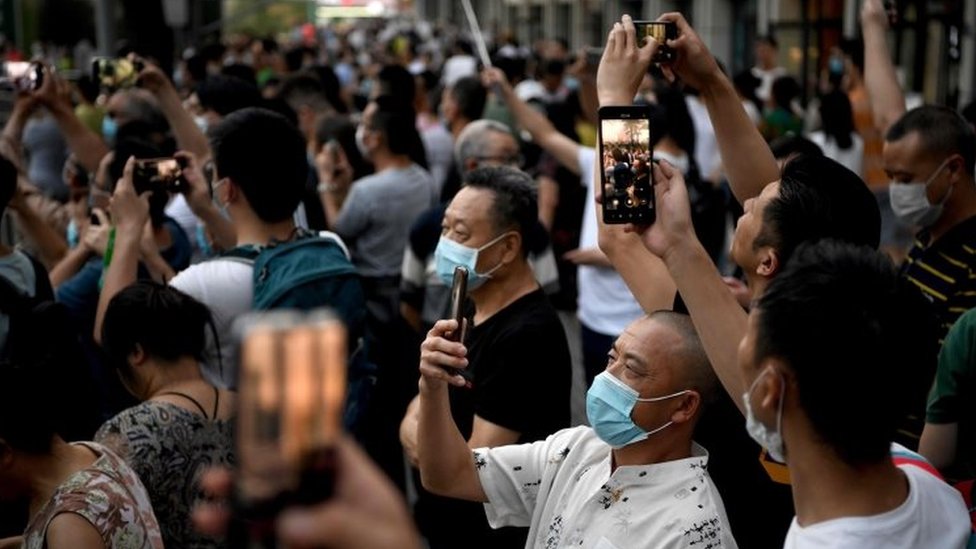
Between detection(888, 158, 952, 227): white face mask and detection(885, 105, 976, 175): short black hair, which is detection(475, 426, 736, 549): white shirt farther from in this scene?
detection(885, 105, 976, 175): short black hair

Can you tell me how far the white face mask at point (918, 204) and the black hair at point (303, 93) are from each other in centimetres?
511

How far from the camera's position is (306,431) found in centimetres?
96

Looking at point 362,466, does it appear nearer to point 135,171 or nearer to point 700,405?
point 700,405

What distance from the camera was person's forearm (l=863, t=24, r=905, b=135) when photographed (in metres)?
5.31

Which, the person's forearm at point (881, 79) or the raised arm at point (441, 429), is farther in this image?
the person's forearm at point (881, 79)

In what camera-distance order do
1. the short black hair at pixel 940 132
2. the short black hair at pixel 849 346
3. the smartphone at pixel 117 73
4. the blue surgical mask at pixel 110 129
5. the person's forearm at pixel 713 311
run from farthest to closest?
the blue surgical mask at pixel 110 129 → the smartphone at pixel 117 73 → the short black hair at pixel 940 132 → the person's forearm at pixel 713 311 → the short black hair at pixel 849 346

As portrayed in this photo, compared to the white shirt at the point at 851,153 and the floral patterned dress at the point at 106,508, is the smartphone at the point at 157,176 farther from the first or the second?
the white shirt at the point at 851,153

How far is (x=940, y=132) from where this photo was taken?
4.26m

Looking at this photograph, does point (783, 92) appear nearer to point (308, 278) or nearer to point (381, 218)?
point (381, 218)

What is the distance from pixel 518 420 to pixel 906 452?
4.65ft

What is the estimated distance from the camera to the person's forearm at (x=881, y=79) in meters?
5.31

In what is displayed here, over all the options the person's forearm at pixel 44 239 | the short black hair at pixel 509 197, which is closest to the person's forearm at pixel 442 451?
the short black hair at pixel 509 197

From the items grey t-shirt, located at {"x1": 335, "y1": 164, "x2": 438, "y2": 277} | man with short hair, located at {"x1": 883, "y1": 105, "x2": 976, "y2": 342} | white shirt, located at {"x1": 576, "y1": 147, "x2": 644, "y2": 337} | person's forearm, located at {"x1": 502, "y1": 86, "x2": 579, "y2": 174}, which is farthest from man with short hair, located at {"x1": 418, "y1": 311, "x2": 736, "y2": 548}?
grey t-shirt, located at {"x1": 335, "y1": 164, "x2": 438, "y2": 277}

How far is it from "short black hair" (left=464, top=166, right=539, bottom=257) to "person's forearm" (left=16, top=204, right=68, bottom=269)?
2.25 meters
